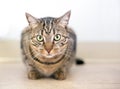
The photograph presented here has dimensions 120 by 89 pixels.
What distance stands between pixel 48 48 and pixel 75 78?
8.6 inches

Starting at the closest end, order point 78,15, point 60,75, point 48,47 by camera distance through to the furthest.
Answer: point 48,47 → point 60,75 → point 78,15

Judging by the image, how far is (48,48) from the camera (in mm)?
1005

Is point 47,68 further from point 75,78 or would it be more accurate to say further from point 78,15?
point 78,15

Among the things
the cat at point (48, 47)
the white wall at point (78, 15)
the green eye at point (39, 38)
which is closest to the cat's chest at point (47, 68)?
the cat at point (48, 47)

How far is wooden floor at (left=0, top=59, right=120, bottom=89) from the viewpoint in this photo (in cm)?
104

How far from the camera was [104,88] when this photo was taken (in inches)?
40.0

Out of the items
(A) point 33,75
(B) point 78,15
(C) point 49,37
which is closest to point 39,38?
(C) point 49,37

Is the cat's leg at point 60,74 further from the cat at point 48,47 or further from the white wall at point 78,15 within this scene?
the white wall at point 78,15

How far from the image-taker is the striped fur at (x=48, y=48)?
3.33ft

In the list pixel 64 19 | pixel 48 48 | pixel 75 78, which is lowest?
pixel 75 78

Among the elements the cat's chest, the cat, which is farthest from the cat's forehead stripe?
the cat's chest

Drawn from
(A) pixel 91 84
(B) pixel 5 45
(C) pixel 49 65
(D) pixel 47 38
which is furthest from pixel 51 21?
(B) pixel 5 45

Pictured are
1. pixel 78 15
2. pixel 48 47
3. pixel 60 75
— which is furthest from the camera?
pixel 78 15

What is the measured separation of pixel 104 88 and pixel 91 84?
0.21ft
